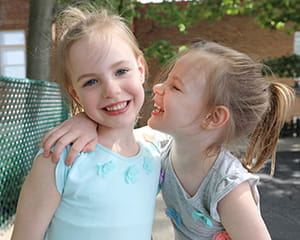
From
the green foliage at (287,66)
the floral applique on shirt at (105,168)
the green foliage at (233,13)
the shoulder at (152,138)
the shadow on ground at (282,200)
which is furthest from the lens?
the green foliage at (287,66)

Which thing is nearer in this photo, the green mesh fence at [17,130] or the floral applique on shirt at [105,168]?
the floral applique on shirt at [105,168]

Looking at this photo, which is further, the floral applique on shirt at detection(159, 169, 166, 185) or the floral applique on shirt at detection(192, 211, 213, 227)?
the floral applique on shirt at detection(159, 169, 166, 185)

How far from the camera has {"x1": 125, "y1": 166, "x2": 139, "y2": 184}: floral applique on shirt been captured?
1164mm

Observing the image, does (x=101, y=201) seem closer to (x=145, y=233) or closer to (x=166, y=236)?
(x=145, y=233)

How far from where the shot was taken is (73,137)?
3.61ft

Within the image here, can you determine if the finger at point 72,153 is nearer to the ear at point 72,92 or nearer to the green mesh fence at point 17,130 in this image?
the ear at point 72,92

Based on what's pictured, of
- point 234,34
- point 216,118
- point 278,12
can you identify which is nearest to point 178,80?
point 216,118

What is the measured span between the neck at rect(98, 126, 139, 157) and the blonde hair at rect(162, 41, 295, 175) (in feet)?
1.29

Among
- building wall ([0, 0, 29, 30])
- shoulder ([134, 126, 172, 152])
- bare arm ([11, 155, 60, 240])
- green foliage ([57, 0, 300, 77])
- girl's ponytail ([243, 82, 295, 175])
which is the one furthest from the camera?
building wall ([0, 0, 29, 30])

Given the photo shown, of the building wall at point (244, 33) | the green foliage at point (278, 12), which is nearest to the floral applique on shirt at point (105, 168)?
the green foliage at point (278, 12)

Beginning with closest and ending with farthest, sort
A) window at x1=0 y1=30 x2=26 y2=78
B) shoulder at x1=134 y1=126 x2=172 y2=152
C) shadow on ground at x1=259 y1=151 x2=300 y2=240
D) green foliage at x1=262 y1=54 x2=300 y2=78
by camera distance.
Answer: shoulder at x1=134 y1=126 x2=172 y2=152 → shadow on ground at x1=259 y1=151 x2=300 y2=240 → green foliage at x1=262 y1=54 x2=300 y2=78 → window at x1=0 y1=30 x2=26 y2=78

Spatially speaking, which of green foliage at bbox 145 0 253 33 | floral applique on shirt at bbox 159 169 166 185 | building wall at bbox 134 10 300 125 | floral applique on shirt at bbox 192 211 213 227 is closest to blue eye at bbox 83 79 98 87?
floral applique on shirt at bbox 159 169 166 185

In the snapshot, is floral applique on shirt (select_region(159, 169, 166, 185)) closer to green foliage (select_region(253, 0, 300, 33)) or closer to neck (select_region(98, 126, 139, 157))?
neck (select_region(98, 126, 139, 157))

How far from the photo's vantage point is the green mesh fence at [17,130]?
8.04ft
